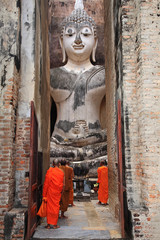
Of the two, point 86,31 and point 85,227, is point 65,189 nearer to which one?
point 85,227

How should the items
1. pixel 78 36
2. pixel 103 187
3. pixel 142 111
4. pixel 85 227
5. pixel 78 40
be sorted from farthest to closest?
pixel 78 36
pixel 78 40
pixel 103 187
pixel 85 227
pixel 142 111

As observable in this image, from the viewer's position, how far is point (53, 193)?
17.1ft

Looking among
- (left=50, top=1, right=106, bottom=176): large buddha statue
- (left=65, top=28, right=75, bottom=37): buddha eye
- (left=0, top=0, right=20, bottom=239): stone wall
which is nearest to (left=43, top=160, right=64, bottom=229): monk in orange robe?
(left=0, top=0, right=20, bottom=239): stone wall

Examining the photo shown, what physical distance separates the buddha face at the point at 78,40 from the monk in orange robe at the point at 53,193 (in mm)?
9657

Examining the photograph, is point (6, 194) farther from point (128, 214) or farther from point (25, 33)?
point (25, 33)

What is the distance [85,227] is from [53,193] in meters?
0.97

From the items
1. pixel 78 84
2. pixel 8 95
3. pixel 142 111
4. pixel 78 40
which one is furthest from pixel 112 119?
pixel 78 40

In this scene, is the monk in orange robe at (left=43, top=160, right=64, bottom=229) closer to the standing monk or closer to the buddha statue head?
the standing monk

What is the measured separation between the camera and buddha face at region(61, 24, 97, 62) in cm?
1382

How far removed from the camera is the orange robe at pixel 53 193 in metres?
5.15

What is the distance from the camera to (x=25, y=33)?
5578mm

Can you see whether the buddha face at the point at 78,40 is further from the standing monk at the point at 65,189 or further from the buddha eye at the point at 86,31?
the standing monk at the point at 65,189

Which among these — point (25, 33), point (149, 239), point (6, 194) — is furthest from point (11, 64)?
point (149, 239)

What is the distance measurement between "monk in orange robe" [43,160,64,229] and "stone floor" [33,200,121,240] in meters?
0.23
